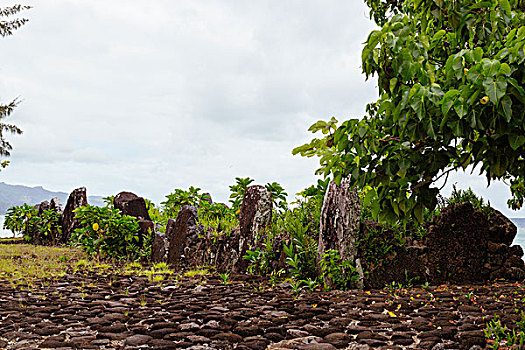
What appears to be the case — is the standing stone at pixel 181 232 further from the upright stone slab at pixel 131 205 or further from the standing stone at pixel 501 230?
the standing stone at pixel 501 230

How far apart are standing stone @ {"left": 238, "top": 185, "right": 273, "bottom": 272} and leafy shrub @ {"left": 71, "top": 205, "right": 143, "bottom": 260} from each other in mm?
2889

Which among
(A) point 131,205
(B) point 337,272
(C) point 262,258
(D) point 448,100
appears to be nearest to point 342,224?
(B) point 337,272

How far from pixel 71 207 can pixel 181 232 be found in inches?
264

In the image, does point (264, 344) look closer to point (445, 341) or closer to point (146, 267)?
point (445, 341)

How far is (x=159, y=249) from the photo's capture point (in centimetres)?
838

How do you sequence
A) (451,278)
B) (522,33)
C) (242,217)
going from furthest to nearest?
(242,217), (451,278), (522,33)

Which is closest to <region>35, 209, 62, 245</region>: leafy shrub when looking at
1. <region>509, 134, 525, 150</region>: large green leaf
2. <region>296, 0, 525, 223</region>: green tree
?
<region>296, 0, 525, 223</region>: green tree

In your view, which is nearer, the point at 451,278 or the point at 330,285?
the point at 330,285

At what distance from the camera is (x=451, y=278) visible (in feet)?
18.7

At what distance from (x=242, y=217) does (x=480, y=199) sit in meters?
3.74

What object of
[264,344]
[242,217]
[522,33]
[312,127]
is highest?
[522,33]

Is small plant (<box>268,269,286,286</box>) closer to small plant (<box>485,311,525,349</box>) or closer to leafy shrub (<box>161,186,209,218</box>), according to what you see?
small plant (<box>485,311,525,349</box>)

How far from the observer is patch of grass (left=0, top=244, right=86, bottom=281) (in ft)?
21.9

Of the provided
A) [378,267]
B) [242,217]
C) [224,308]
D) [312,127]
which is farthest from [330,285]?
[312,127]
